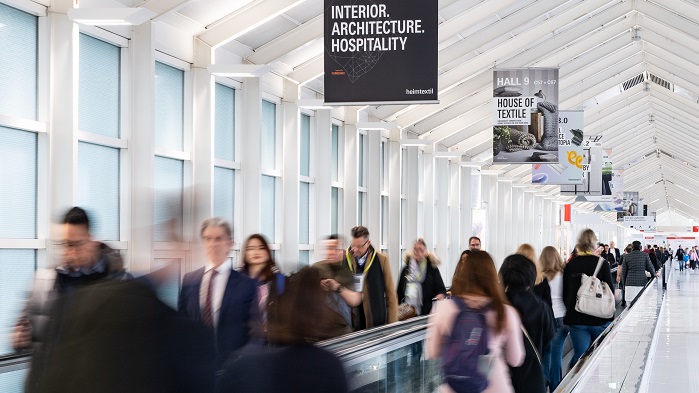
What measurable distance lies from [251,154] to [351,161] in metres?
5.26

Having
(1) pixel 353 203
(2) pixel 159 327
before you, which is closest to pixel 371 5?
(2) pixel 159 327

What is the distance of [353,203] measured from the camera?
787 inches

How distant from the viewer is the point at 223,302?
5230 millimetres

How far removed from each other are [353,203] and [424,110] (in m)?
4.48

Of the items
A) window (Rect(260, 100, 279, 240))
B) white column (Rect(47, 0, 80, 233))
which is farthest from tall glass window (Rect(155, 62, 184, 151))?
window (Rect(260, 100, 279, 240))

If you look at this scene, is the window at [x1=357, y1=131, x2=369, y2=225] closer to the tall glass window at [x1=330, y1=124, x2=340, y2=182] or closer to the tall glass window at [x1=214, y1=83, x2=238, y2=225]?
the tall glass window at [x1=330, y1=124, x2=340, y2=182]

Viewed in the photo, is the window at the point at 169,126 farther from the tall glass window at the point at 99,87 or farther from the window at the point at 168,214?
the window at the point at 168,214

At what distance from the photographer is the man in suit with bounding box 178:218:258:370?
5215 mm

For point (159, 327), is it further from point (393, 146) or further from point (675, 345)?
point (393, 146)

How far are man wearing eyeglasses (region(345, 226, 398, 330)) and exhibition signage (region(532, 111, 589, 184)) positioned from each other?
42.7 feet

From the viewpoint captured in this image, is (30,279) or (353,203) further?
(353,203)

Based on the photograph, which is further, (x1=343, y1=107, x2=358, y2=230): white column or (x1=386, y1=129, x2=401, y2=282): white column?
(x1=386, y1=129, x2=401, y2=282): white column

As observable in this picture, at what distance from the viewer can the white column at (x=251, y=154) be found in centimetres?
1511

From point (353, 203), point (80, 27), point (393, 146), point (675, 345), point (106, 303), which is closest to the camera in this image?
point (106, 303)
